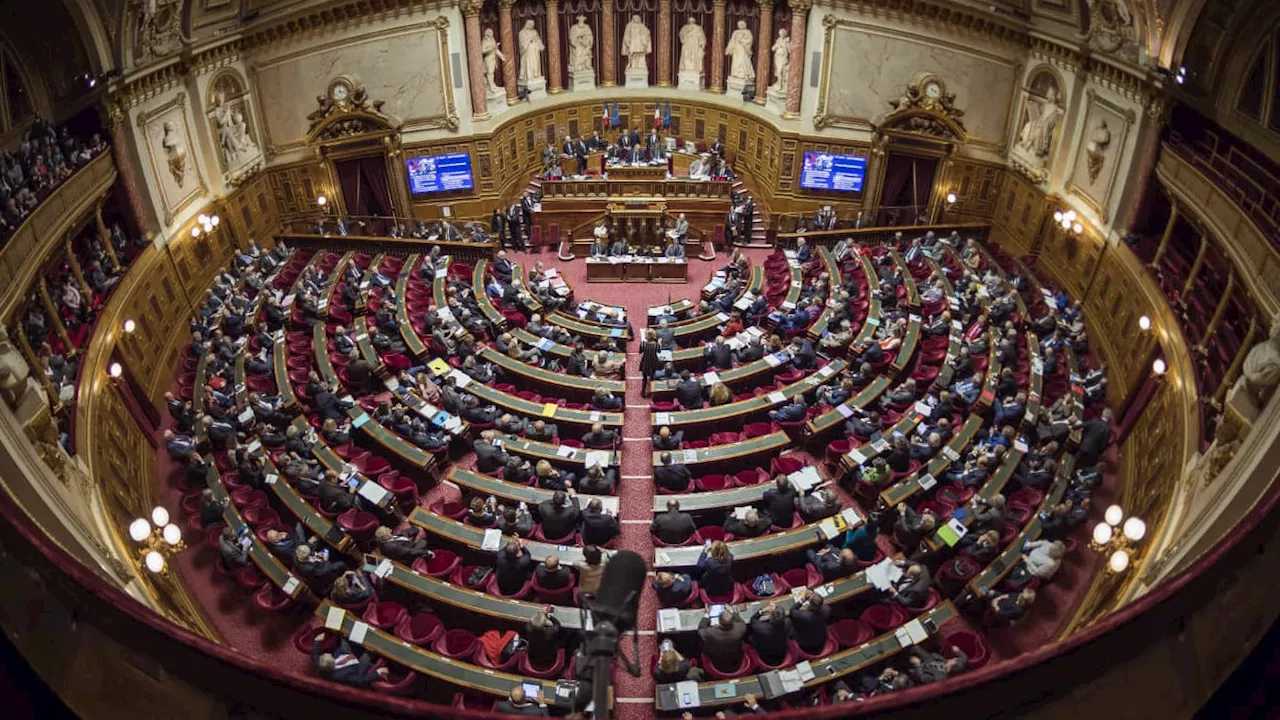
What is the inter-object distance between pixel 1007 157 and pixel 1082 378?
8.43 m

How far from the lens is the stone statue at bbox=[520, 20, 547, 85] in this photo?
992 inches

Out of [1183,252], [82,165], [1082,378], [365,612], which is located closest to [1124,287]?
[1183,252]

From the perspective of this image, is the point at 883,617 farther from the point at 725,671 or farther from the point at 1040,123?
the point at 1040,123

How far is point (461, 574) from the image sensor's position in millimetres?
11719

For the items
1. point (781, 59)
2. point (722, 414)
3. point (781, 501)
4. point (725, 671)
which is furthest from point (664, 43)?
point (725, 671)

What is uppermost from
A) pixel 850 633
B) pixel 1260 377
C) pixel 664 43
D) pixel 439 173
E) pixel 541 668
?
pixel 664 43

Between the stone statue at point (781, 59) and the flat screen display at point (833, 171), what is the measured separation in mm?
2553

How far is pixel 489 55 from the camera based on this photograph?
2425 centimetres

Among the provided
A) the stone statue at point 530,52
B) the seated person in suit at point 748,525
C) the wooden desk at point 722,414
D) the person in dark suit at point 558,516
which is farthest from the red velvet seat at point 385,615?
the stone statue at point 530,52

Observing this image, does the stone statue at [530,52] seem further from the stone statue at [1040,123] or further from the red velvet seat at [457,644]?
the red velvet seat at [457,644]

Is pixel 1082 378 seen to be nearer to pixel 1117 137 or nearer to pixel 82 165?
pixel 1117 137

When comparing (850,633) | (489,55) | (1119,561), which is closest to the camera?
(1119,561)

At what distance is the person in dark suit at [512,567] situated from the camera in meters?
11.1

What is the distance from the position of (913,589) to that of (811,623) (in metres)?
1.76
